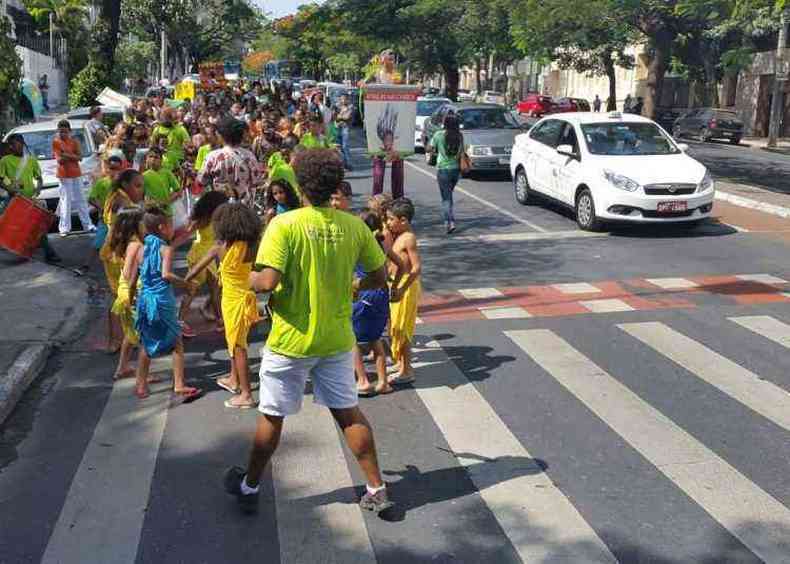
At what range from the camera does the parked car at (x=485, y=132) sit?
19.5 metres

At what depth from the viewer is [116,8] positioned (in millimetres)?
24750

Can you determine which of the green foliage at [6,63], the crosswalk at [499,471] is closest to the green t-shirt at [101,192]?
the green foliage at [6,63]

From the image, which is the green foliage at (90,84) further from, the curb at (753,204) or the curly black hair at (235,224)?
the curly black hair at (235,224)

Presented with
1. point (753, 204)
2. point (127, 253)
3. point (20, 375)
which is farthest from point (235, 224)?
point (753, 204)

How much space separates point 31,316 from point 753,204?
1217cm

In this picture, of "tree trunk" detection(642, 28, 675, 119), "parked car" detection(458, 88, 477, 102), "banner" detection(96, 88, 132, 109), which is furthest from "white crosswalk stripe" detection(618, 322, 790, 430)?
"parked car" detection(458, 88, 477, 102)

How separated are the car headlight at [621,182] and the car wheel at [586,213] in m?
0.41

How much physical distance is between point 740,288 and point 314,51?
77.8 metres

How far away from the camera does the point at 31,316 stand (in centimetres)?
885

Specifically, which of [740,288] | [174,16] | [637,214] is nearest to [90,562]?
[740,288]

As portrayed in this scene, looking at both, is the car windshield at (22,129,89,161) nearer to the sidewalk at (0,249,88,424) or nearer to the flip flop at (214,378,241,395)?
the sidewalk at (0,249,88,424)

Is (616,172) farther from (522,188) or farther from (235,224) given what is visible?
(235,224)

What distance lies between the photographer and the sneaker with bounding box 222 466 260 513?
15.7 feet

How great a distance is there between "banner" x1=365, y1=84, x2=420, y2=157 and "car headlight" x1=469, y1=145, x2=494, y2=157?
663 centimetres
